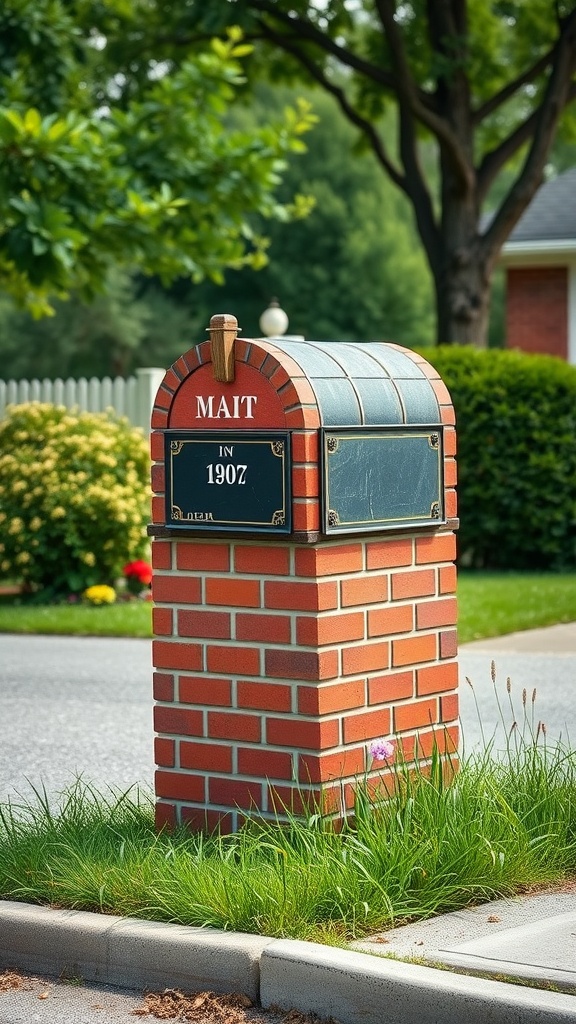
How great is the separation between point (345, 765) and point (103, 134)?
30.9 feet

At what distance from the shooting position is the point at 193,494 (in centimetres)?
440

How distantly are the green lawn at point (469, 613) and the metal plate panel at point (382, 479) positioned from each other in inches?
200

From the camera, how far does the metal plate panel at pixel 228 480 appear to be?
4160 millimetres

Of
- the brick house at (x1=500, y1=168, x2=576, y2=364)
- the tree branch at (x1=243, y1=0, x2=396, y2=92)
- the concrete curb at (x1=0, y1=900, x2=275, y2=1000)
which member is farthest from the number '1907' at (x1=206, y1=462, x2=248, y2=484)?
the brick house at (x1=500, y1=168, x2=576, y2=364)

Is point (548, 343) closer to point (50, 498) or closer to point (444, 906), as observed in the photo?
point (50, 498)

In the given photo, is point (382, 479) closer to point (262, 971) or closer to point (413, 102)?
point (262, 971)

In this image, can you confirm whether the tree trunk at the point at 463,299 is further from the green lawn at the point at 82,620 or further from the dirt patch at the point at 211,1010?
the dirt patch at the point at 211,1010

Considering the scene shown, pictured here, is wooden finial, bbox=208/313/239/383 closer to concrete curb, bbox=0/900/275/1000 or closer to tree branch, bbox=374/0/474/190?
concrete curb, bbox=0/900/275/1000

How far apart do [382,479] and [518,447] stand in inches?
389

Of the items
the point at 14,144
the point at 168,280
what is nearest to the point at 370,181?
the point at 168,280

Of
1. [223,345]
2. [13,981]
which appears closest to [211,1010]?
[13,981]

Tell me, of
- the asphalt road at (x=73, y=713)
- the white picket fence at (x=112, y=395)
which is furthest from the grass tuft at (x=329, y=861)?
the white picket fence at (x=112, y=395)

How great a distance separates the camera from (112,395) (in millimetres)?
14039

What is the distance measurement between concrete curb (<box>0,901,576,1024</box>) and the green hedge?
10615mm
